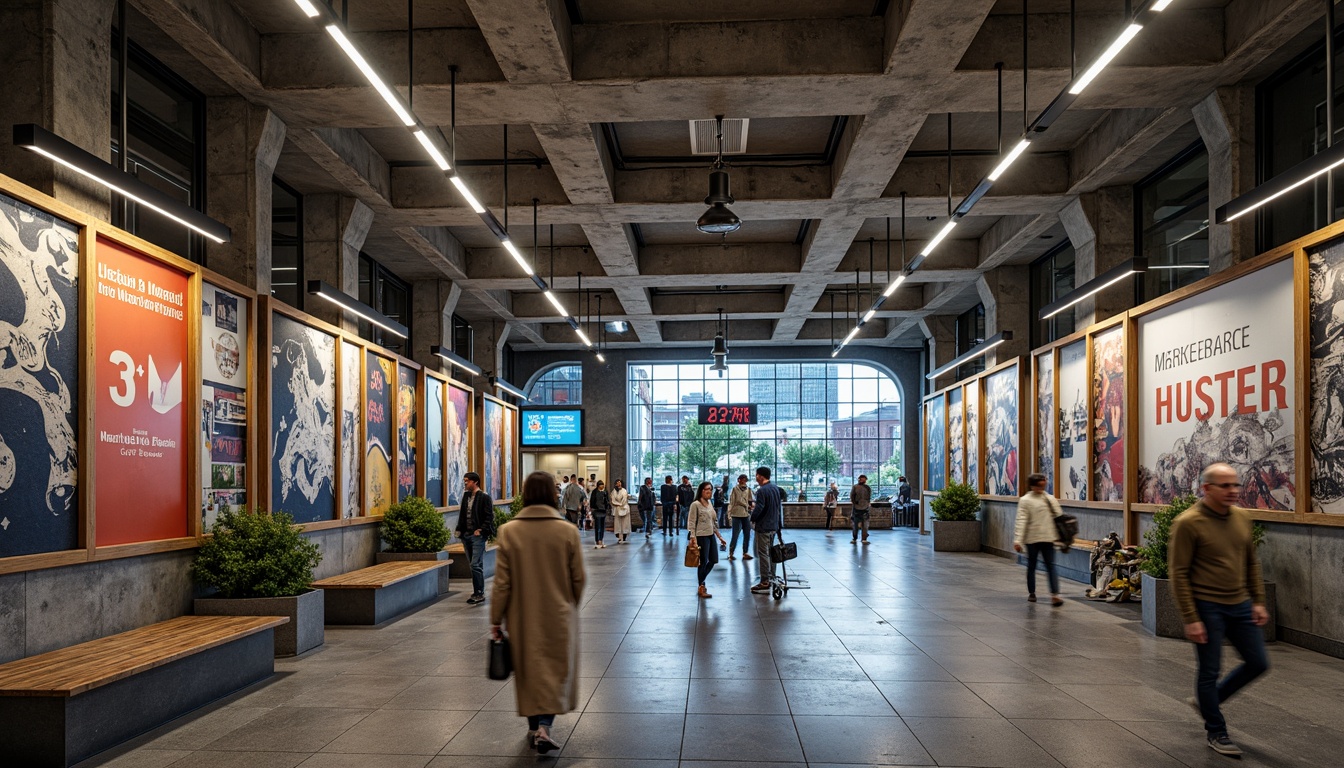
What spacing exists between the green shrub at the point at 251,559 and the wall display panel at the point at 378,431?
4301mm

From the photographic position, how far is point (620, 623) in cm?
992

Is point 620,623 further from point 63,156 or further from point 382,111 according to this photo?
point 63,156

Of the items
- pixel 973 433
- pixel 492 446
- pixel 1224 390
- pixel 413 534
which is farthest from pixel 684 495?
pixel 1224 390

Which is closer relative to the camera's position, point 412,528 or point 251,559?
point 251,559

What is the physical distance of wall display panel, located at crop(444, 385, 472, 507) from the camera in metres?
17.7

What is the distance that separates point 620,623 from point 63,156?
6.57 metres

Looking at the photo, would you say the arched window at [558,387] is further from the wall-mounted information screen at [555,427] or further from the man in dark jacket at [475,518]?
the man in dark jacket at [475,518]

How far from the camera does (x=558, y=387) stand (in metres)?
31.9

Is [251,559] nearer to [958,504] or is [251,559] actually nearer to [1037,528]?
[1037,528]

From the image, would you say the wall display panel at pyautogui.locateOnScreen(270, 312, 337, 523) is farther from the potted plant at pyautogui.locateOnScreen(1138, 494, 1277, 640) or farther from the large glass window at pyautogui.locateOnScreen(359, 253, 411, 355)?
the potted plant at pyautogui.locateOnScreen(1138, 494, 1277, 640)

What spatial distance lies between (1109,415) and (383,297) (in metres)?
12.5

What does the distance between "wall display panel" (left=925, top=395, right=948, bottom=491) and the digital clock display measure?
7486 millimetres

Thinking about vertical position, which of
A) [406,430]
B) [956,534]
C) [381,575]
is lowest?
[956,534]

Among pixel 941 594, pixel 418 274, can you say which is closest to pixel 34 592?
pixel 941 594
